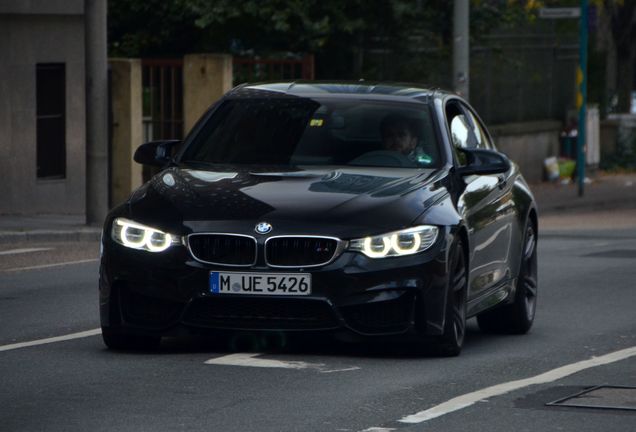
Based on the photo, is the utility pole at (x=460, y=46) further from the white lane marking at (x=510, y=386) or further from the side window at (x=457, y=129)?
the white lane marking at (x=510, y=386)

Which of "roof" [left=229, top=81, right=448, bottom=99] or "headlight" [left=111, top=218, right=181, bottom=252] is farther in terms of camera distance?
"roof" [left=229, top=81, right=448, bottom=99]

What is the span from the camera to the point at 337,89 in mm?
10852

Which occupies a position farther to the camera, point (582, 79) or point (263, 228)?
point (582, 79)

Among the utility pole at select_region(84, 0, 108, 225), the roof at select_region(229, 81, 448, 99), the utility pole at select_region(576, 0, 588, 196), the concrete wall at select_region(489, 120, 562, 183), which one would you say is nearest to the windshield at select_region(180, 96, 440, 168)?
the roof at select_region(229, 81, 448, 99)

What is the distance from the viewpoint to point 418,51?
1265 inches

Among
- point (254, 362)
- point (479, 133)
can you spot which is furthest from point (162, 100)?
point (254, 362)

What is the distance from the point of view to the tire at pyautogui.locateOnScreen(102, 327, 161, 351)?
9.61m

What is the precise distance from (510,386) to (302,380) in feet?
3.24

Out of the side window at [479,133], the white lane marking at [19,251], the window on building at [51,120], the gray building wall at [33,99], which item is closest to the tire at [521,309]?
the side window at [479,133]

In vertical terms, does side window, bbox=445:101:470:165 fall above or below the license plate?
above

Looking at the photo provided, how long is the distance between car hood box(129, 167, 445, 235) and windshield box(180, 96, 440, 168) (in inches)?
11.7

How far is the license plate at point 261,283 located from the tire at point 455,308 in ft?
2.69

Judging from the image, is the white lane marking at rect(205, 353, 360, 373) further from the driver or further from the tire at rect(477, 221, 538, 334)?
the tire at rect(477, 221, 538, 334)

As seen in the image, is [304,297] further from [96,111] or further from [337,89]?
[96,111]
